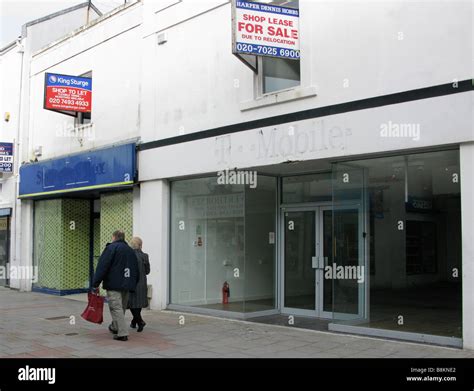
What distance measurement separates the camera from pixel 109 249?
28.6 feet

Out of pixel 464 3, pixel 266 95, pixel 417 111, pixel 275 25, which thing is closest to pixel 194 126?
pixel 266 95

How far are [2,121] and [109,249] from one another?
11977 mm

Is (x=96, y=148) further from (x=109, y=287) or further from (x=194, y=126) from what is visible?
(x=109, y=287)

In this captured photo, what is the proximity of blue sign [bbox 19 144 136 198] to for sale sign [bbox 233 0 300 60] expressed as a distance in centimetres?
465

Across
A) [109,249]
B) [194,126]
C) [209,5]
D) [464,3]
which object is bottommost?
[109,249]

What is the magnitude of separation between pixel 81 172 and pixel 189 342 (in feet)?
23.4

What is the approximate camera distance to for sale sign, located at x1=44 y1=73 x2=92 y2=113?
14.4m

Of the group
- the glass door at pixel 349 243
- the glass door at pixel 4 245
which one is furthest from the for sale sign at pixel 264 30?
the glass door at pixel 4 245

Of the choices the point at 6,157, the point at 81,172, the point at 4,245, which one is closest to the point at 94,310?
the point at 81,172

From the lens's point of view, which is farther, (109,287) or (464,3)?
(109,287)

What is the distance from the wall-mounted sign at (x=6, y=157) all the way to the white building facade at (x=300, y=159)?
313 cm

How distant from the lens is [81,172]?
14398mm

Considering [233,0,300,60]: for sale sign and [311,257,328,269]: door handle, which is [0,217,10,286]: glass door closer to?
[311,257,328,269]: door handle

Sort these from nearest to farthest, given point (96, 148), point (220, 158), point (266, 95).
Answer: point (266, 95) → point (220, 158) → point (96, 148)
